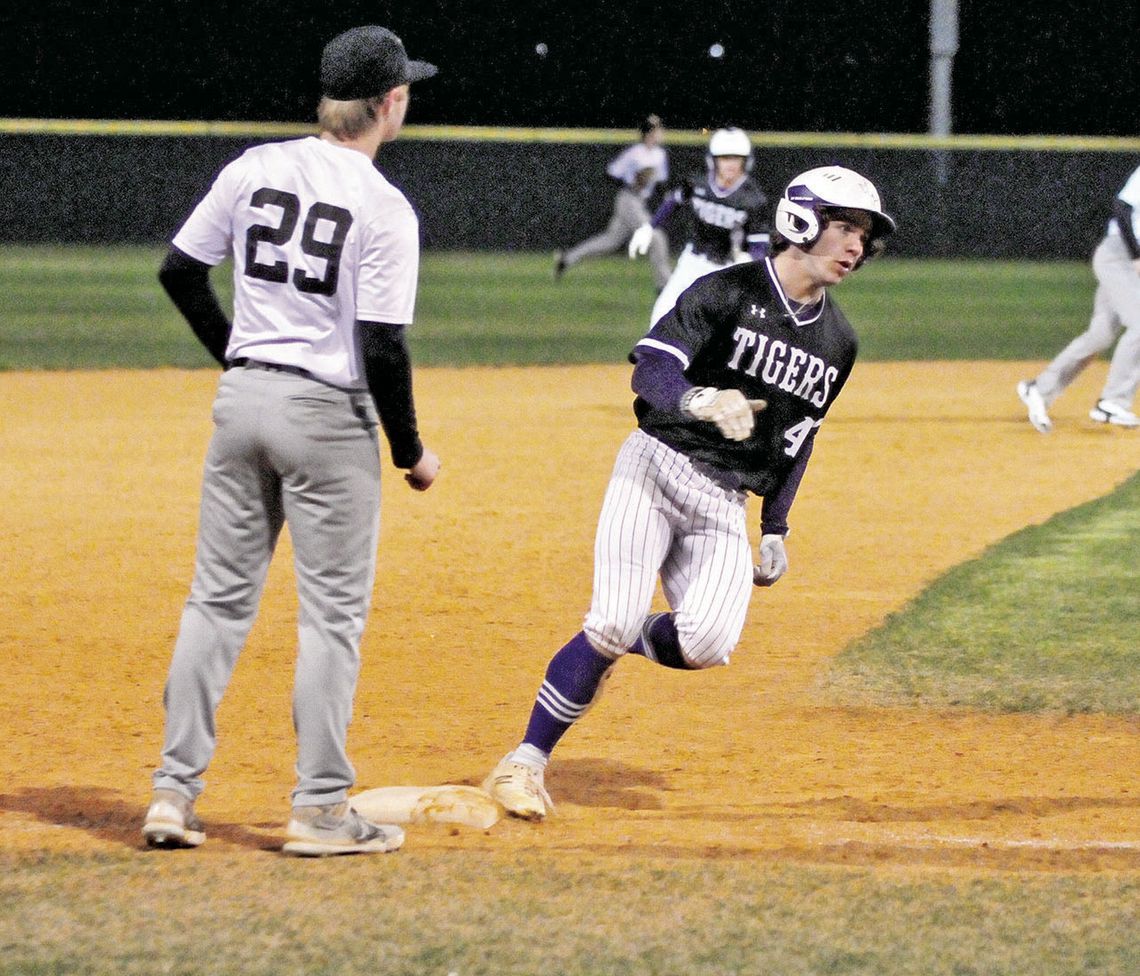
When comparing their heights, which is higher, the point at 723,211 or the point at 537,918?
the point at 723,211

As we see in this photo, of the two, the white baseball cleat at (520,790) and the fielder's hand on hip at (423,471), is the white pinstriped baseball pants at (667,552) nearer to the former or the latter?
the white baseball cleat at (520,790)

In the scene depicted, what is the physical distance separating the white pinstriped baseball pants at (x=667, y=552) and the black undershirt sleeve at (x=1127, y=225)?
22.1 feet

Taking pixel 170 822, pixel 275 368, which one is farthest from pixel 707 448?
pixel 170 822

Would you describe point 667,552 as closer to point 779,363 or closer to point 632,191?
point 779,363

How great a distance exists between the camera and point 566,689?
4.34 m

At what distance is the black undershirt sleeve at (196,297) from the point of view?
380cm

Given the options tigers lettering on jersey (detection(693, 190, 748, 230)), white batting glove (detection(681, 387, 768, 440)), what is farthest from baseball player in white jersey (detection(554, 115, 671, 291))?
white batting glove (detection(681, 387, 768, 440))

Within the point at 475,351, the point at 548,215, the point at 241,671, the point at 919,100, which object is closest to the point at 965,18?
the point at 919,100

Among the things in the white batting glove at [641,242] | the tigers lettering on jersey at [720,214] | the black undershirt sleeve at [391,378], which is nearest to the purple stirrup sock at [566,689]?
the black undershirt sleeve at [391,378]

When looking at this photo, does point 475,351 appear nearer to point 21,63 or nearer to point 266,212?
point 266,212

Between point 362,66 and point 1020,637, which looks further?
point 1020,637

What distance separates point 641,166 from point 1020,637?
A: 17.9m

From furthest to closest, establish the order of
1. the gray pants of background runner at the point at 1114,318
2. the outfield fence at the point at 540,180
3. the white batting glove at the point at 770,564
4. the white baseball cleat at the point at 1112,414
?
the outfield fence at the point at 540,180, the white baseball cleat at the point at 1112,414, the gray pants of background runner at the point at 1114,318, the white batting glove at the point at 770,564

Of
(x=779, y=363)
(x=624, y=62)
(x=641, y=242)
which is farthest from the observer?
(x=624, y=62)
